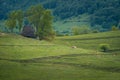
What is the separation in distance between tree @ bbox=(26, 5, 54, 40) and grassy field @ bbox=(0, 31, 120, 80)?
1740 centimetres

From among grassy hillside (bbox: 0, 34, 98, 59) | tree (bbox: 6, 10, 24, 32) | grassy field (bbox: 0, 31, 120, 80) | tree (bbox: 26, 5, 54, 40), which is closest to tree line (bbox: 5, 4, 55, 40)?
tree (bbox: 26, 5, 54, 40)

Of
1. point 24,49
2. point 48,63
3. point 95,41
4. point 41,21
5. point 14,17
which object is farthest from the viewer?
point 95,41

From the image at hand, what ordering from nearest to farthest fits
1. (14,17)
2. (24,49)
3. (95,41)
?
(24,49) < (14,17) < (95,41)

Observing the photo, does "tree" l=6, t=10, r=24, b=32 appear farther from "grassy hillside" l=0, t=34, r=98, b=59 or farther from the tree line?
"grassy hillside" l=0, t=34, r=98, b=59

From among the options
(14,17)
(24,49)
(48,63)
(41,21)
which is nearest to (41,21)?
(41,21)

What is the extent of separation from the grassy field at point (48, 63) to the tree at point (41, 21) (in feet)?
57.1

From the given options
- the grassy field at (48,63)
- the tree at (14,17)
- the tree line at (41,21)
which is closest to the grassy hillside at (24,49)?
the grassy field at (48,63)

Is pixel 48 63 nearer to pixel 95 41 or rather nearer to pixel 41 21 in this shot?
pixel 41 21

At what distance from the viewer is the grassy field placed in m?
71.9

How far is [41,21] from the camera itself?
414ft

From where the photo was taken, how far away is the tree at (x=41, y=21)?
125125 millimetres

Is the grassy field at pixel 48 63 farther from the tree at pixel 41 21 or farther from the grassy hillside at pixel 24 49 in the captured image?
the tree at pixel 41 21

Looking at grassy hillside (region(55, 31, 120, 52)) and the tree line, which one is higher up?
the tree line

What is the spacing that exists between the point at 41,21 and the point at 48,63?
4323 centimetres
